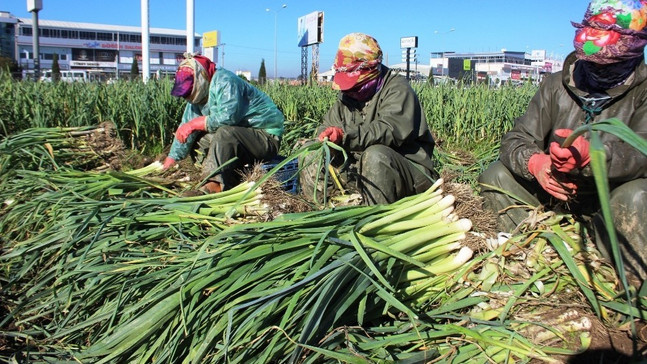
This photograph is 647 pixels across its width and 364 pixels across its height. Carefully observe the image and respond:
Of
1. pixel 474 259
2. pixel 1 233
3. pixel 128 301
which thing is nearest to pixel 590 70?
pixel 474 259

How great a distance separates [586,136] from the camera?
156cm

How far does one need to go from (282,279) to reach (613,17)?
1.44 metres

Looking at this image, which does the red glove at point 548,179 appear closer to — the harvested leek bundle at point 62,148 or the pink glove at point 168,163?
the pink glove at point 168,163

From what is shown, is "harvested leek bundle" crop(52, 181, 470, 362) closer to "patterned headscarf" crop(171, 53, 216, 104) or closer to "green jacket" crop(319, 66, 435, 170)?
"green jacket" crop(319, 66, 435, 170)

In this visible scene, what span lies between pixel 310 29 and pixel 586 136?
62.2ft

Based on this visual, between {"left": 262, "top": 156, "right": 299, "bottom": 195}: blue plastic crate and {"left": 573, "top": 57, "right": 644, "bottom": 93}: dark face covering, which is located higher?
{"left": 573, "top": 57, "right": 644, "bottom": 93}: dark face covering

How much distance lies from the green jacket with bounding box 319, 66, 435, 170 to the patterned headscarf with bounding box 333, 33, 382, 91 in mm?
141

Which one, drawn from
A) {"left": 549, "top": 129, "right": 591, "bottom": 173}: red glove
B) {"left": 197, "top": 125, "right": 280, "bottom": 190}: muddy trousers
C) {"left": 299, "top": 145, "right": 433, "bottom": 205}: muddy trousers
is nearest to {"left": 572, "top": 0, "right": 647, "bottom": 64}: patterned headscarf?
{"left": 549, "top": 129, "right": 591, "bottom": 173}: red glove

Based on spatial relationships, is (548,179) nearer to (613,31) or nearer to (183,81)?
(613,31)

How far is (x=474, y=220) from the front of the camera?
1784 mm

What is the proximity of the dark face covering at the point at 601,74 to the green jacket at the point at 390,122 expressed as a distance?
2.56 feet

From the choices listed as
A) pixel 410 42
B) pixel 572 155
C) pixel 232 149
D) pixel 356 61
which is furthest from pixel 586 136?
pixel 410 42

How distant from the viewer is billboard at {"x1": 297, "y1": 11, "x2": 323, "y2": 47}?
17.4m

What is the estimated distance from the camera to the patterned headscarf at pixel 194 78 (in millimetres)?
3240
